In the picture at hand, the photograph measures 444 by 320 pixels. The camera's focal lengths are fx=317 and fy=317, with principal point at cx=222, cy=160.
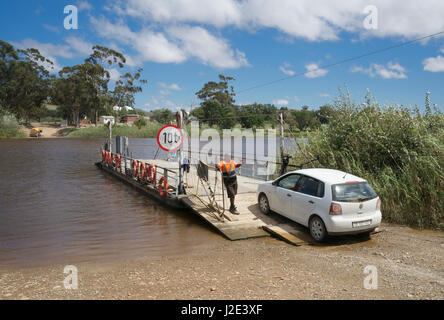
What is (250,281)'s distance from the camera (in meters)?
5.43

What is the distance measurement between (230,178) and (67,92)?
248 feet

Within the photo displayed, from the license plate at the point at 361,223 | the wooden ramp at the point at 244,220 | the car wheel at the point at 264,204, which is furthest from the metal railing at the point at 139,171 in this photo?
the license plate at the point at 361,223

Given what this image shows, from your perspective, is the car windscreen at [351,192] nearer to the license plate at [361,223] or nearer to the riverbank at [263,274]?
the license plate at [361,223]

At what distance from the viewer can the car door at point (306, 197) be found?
24.1 ft

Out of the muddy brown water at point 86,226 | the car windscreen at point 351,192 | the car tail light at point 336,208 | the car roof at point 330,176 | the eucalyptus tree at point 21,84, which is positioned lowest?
the muddy brown water at point 86,226

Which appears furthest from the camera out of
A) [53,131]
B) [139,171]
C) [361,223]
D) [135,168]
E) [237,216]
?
[53,131]

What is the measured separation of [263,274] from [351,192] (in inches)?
113

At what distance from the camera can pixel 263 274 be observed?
5.74 m

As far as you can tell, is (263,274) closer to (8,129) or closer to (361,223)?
(361,223)

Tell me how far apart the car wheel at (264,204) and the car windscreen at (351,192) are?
101 inches

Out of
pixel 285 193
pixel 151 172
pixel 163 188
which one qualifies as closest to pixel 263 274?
pixel 285 193

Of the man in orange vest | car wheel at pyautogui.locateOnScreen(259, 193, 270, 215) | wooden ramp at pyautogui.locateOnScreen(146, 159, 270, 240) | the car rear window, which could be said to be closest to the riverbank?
wooden ramp at pyautogui.locateOnScreen(146, 159, 270, 240)
